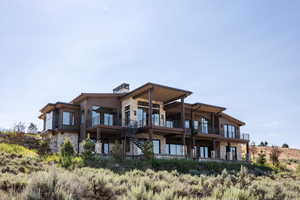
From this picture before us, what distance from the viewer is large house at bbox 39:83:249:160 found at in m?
25.7

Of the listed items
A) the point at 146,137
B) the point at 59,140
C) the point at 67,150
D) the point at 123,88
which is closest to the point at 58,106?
the point at 59,140

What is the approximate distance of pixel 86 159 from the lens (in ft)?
64.5

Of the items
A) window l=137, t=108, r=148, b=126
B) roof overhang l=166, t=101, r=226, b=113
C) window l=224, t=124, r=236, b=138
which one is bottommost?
window l=224, t=124, r=236, b=138

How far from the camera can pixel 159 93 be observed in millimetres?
26609

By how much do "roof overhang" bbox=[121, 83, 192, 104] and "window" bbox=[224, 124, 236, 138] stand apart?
29.5ft

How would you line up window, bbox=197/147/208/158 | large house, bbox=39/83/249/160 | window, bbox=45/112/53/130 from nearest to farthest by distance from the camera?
large house, bbox=39/83/249/160
window, bbox=45/112/53/130
window, bbox=197/147/208/158

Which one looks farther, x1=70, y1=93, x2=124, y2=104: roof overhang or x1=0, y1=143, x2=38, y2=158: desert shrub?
x1=70, y1=93, x2=124, y2=104: roof overhang

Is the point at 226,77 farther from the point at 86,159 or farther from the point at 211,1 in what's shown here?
the point at 86,159

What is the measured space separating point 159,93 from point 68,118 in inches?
321

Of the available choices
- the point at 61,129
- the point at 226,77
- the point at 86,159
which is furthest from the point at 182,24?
the point at 61,129

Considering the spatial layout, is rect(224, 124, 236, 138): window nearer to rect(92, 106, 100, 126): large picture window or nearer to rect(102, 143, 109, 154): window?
rect(102, 143, 109, 154): window

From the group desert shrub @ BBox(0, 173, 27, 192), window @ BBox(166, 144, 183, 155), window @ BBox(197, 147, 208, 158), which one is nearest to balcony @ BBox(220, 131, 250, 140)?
window @ BBox(197, 147, 208, 158)

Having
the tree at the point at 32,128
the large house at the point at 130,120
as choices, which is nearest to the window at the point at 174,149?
the large house at the point at 130,120

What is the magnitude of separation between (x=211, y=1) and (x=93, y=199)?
11475 millimetres
